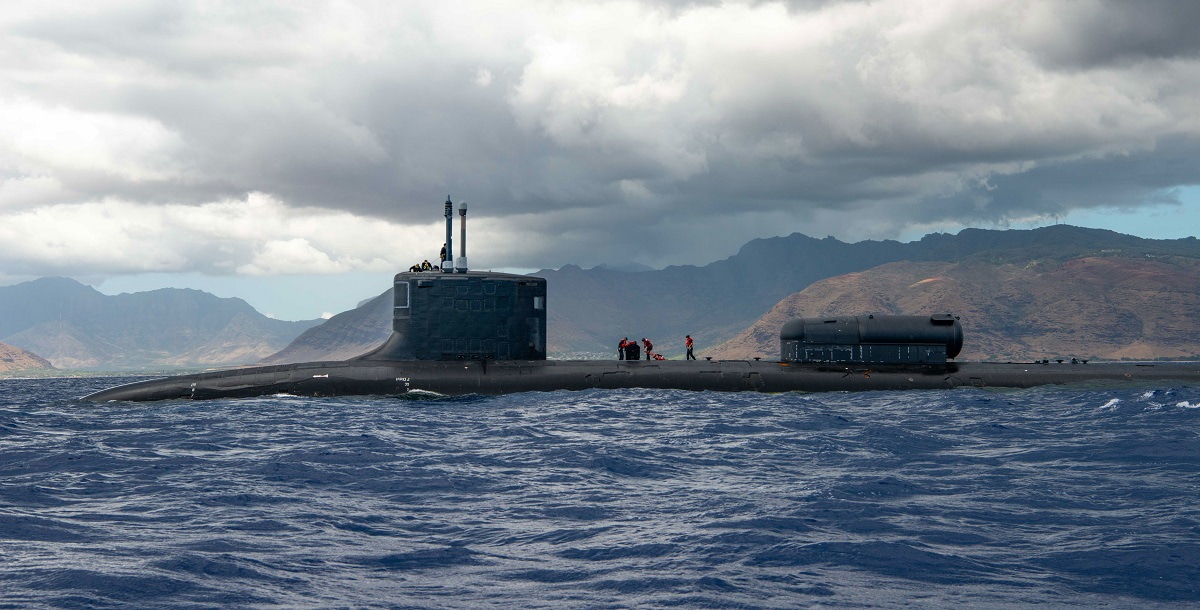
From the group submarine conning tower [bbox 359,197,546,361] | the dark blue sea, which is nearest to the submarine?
submarine conning tower [bbox 359,197,546,361]

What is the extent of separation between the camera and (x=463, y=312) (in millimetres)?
32625

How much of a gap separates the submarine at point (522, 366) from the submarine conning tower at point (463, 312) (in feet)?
0.11

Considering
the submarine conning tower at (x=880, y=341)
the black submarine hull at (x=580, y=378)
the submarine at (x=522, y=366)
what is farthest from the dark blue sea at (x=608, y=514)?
→ the submarine conning tower at (x=880, y=341)

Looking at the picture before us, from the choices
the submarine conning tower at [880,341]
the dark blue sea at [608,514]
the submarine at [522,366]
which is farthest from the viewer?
the submarine conning tower at [880,341]

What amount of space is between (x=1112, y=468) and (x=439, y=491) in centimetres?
1132

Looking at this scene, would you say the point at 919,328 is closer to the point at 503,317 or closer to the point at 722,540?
the point at 503,317

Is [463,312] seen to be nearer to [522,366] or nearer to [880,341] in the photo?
[522,366]

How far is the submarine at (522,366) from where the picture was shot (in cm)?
3241

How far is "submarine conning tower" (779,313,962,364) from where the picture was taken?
110ft

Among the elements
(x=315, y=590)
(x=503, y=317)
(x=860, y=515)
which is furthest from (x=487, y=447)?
(x=503, y=317)

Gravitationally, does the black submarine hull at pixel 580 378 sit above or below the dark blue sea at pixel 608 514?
above

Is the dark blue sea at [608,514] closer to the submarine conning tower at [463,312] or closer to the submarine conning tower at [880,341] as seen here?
the submarine conning tower at [463,312]

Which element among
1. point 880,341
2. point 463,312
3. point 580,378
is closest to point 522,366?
point 580,378

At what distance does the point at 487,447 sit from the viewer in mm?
19547
